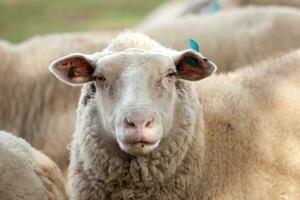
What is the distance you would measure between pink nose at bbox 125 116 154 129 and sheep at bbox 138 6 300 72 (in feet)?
11.3

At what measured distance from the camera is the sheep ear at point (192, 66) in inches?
182

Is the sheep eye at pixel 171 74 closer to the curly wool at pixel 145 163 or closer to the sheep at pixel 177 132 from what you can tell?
the sheep at pixel 177 132

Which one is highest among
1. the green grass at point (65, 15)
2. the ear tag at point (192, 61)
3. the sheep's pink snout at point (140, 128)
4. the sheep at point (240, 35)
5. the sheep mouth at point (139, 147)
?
the ear tag at point (192, 61)

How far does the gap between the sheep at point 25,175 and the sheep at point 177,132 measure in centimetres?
15

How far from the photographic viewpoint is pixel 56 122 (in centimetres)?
718

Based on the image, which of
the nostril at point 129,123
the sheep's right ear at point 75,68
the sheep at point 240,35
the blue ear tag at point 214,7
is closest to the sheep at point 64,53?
the sheep at point 240,35

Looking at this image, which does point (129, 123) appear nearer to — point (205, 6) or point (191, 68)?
point (191, 68)

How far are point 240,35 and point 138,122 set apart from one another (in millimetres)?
3856

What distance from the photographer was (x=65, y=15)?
57.3 ft

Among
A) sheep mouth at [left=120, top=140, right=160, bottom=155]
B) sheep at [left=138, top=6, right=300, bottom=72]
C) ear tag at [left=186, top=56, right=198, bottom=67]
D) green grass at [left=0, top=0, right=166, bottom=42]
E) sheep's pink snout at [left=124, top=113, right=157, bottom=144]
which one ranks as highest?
ear tag at [left=186, top=56, right=198, bottom=67]

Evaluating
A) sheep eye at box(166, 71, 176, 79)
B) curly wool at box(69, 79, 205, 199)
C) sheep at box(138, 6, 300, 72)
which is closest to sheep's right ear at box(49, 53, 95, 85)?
curly wool at box(69, 79, 205, 199)

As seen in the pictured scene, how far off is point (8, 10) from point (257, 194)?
14.0m

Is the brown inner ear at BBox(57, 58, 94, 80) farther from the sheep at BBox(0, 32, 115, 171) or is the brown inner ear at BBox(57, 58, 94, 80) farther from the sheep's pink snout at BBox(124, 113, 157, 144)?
the sheep at BBox(0, 32, 115, 171)

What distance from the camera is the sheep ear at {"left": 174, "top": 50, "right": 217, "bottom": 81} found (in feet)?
15.1
